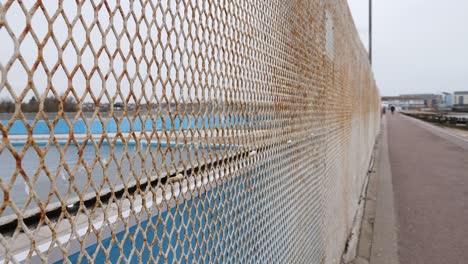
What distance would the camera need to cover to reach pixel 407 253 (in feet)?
16.8

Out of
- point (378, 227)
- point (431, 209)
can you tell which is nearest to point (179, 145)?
point (378, 227)

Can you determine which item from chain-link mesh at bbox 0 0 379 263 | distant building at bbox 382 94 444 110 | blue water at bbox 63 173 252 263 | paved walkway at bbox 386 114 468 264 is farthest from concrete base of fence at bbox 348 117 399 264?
distant building at bbox 382 94 444 110

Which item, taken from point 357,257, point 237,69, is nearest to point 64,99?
point 237,69

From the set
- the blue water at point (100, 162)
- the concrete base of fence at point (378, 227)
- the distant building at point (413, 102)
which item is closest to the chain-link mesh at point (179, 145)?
the blue water at point (100, 162)

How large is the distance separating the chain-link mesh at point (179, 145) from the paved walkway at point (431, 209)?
2621 mm

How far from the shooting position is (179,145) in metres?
1.28

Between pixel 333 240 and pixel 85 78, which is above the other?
pixel 85 78

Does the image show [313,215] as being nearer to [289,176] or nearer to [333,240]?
[289,176]

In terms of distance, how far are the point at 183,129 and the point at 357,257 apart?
14.9ft

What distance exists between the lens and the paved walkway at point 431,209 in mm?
5109

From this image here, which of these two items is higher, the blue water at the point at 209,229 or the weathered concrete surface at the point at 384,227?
the blue water at the point at 209,229

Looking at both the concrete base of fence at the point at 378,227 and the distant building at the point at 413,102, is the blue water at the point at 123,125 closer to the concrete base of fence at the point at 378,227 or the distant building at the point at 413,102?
the concrete base of fence at the point at 378,227

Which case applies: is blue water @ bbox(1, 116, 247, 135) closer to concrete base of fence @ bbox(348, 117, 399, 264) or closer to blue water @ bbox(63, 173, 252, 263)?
blue water @ bbox(63, 173, 252, 263)

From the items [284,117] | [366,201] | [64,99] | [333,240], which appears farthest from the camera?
[366,201]
